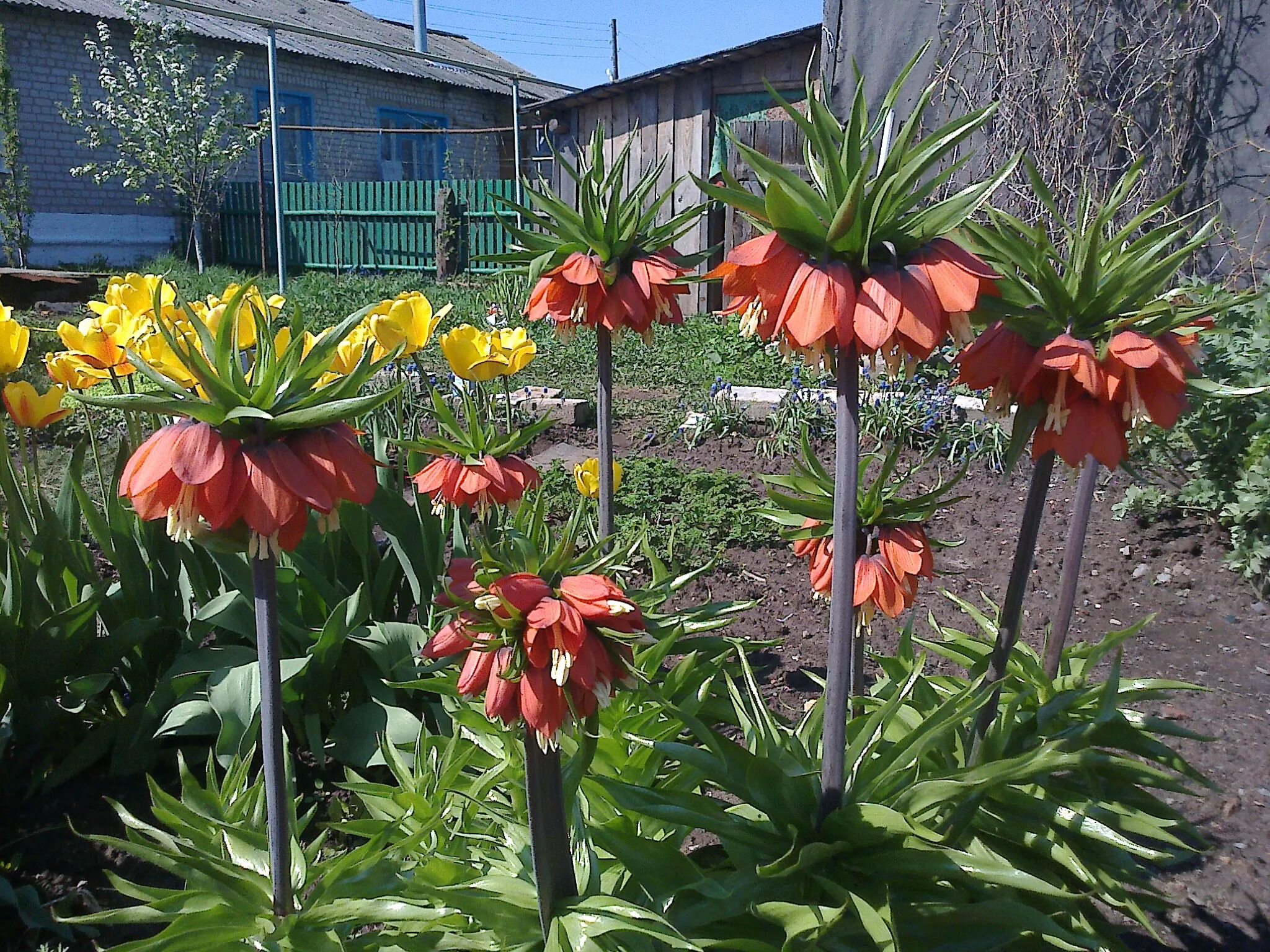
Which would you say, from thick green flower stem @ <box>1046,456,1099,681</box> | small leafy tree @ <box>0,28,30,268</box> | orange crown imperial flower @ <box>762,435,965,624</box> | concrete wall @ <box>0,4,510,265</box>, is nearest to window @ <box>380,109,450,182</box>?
concrete wall @ <box>0,4,510,265</box>

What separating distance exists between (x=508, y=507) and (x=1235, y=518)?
2.77 metres

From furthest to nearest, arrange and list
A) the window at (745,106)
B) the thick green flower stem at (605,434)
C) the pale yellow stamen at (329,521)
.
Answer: the window at (745,106) < the thick green flower stem at (605,434) < the pale yellow stamen at (329,521)

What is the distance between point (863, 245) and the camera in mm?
1134

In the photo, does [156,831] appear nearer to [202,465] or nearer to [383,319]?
[202,465]

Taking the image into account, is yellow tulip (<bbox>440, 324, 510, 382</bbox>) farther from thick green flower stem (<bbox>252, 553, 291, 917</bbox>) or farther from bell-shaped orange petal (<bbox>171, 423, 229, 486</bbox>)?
bell-shaped orange petal (<bbox>171, 423, 229, 486</bbox>)

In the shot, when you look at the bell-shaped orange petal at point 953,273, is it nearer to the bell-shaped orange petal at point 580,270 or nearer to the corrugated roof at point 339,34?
the bell-shaped orange petal at point 580,270

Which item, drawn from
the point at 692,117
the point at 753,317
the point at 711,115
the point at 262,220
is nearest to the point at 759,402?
the point at 753,317

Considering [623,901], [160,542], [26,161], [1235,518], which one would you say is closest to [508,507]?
[160,542]

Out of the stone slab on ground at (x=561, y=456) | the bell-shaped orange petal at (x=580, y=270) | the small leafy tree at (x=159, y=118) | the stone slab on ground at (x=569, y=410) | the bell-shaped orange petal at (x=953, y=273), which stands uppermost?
the small leafy tree at (x=159, y=118)

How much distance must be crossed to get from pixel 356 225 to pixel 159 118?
3172mm

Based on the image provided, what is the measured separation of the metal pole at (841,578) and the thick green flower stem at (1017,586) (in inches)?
11.1

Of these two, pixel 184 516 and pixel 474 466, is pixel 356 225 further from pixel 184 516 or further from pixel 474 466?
pixel 184 516

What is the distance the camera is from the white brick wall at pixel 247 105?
617 inches

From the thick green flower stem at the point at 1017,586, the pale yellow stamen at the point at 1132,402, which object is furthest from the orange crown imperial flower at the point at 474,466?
the pale yellow stamen at the point at 1132,402
